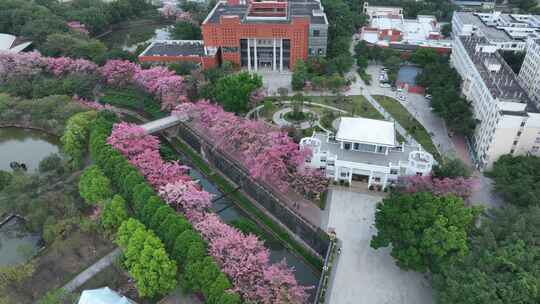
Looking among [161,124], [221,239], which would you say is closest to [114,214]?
[221,239]

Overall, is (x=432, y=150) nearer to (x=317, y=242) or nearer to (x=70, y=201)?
(x=317, y=242)

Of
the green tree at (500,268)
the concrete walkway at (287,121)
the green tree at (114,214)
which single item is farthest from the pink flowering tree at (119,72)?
the green tree at (500,268)

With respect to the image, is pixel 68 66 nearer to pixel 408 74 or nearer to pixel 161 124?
pixel 161 124

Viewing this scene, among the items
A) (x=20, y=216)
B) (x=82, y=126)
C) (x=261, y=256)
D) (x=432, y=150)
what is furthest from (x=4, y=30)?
(x=432, y=150)

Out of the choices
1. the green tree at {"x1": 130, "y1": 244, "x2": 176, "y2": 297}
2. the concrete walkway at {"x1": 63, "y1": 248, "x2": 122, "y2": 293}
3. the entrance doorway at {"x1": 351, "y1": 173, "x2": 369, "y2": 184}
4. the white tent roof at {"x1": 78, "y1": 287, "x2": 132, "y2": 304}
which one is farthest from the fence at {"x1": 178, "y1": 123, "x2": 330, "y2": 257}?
the white tent roof at {"x1": 78, "y1": 287, "x2": 132, "y2": 304}

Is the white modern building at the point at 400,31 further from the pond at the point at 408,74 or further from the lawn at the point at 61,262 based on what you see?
the lawn at the point at 61,262

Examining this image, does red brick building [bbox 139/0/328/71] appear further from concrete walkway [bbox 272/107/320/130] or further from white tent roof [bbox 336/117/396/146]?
white tent roof [bbox 336/117/396/146]
